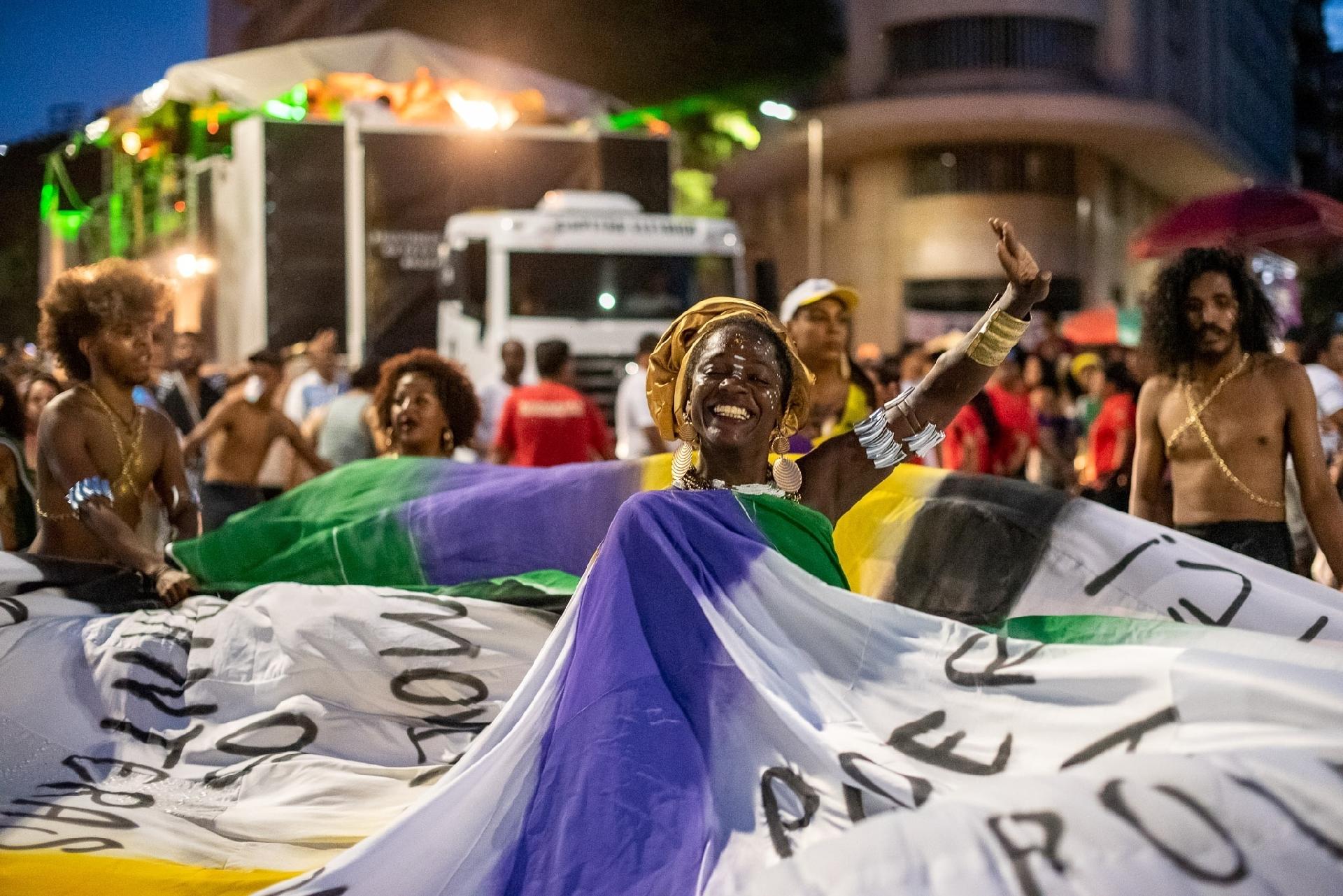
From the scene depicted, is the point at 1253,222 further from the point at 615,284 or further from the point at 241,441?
the point at 241,441

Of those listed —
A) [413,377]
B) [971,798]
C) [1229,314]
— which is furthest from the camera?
[413,377]

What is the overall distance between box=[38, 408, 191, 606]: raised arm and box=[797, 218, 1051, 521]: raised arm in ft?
7.90

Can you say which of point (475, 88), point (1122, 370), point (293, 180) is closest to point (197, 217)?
point (293, 180)

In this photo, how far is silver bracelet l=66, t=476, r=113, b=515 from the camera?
17.9ft

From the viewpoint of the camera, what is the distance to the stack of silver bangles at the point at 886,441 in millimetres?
4188

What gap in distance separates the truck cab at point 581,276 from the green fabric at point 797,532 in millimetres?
9546

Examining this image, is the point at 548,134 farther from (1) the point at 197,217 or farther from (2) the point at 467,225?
(1) the point at 197,217

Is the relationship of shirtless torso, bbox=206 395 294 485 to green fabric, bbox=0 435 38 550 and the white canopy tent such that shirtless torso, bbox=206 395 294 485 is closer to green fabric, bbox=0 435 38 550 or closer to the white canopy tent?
green fabric, bbox=0 435 38 550

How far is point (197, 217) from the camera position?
15.2 metres

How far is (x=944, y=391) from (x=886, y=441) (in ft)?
0.71

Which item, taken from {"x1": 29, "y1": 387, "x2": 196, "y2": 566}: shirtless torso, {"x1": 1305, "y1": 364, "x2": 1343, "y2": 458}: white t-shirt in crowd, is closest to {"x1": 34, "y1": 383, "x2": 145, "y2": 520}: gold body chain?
{"x1": 29, "y1": 387, "x2": 196, "y2": 566}: shirtless torso

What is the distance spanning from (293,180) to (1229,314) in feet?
33.4

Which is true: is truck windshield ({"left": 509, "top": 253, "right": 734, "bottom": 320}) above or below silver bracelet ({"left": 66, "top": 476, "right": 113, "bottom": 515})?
above

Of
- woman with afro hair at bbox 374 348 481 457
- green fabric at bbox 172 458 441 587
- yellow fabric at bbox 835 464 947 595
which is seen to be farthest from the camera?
woman with afro hair at bbox 374 348 481 457
